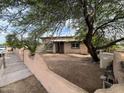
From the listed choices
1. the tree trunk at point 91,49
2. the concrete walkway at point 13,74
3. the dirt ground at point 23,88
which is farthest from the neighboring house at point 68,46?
the dirt ground at point 23,88

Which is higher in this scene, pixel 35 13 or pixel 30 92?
pixel 35 13

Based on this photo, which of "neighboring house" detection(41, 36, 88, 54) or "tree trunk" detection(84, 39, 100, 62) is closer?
"tree trunk" detection(84, 39, 100, 62)

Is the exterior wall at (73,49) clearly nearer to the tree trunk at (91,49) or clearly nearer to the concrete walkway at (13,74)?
the concrete walkway at (13,74)

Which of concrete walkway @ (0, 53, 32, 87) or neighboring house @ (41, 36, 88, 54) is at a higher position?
neighboring house @ (41, 36, 88, 54)

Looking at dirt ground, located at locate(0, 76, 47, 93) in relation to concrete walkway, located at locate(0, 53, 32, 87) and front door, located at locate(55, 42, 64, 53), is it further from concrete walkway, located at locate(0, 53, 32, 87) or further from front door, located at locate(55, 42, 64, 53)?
front door, located at locate(55, 42, 64, 53)

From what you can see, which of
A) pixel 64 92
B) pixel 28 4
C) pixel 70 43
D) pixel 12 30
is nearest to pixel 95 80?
pixel 64 92

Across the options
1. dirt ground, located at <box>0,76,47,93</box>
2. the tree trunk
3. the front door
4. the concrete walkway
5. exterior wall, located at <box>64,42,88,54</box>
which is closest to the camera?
dirt ground, located at <box>0,76,47,93</box>

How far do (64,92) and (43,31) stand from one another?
9.64 ft

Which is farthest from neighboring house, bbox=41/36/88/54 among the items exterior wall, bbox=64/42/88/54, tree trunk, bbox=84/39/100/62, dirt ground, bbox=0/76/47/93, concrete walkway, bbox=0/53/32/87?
dirt ground, bbox=0/76/47/93

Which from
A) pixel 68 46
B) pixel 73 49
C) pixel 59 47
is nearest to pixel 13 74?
pixel 73 49

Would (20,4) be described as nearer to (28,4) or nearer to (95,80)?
(28,4)

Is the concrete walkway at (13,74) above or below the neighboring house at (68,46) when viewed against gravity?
below

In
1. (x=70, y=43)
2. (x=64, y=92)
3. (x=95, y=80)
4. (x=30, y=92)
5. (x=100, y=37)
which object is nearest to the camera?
(x=64, y=92)

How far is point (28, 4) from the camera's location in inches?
334
